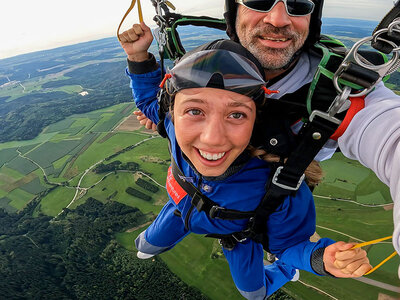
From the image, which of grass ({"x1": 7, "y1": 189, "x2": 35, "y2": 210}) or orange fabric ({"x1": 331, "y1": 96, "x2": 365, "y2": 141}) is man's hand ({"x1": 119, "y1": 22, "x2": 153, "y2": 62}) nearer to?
orange fabric ({"x1": 331, "y1": 96, "x2": 365, "y2": 141})

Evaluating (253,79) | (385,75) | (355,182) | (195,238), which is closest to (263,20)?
(253,79)

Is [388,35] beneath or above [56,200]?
above

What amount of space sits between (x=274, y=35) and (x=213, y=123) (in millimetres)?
859

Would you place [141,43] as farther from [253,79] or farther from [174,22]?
[253,79]

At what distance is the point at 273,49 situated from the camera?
6.12ft

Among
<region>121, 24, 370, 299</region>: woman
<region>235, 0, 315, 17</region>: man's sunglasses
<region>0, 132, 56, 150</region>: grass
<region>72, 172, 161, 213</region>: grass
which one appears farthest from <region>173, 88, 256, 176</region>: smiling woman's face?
<region>0, 132, 56, 150</region>: grass

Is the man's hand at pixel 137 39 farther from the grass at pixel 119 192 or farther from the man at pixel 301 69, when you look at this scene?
the grass at pixel 119 192

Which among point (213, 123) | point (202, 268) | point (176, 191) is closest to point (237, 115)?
point (213, 123)

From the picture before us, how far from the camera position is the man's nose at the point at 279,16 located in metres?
1.79

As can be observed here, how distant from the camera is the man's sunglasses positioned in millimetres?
1828

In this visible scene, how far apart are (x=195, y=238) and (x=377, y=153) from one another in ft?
90.7

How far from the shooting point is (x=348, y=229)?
26.0 m

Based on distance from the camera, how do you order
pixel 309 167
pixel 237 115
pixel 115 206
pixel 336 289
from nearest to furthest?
pixel 237 115 → pixel 309 167 → pixel 336 289 → pixel 115 206

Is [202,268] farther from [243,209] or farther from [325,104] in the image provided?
[325,104]
